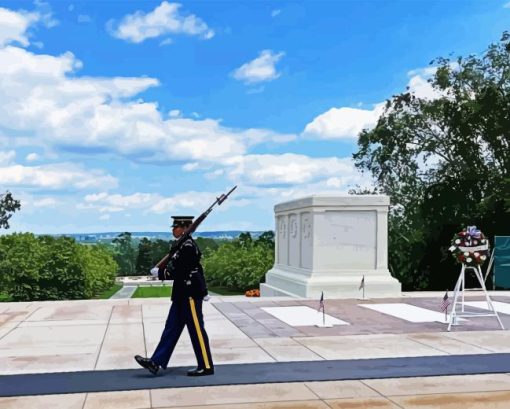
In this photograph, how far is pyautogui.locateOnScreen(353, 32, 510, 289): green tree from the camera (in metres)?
32.9

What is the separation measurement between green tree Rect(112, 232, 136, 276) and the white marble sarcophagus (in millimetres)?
111401

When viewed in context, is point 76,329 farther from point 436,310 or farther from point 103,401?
point 436,310

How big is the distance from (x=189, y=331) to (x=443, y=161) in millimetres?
34162

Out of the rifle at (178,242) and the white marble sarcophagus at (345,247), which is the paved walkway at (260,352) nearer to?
the rifle at (178,242)

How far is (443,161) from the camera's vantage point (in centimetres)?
3916

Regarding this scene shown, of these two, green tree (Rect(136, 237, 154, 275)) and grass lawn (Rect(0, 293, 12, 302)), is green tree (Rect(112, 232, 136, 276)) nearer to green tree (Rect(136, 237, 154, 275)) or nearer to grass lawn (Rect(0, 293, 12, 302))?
green tree (Rect(136, 237, 154, 275))

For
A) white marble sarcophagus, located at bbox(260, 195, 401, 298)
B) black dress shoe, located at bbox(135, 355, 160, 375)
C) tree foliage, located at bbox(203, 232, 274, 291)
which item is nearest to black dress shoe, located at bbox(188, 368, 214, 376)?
black dress shoe, located at bbox(135, 355, 160, 375)

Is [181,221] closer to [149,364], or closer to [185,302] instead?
[185,302]

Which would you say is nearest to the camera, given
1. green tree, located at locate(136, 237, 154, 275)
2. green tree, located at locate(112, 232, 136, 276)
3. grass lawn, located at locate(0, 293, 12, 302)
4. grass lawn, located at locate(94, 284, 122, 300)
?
grass lawn, located at locate(0, 293, 12, 302)

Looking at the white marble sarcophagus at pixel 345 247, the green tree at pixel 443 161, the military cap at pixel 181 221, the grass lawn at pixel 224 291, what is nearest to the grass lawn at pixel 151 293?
the grass lawn at pixel 224 291

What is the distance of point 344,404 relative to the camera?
6.22 m

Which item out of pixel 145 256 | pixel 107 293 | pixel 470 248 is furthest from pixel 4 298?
pixel 145 256

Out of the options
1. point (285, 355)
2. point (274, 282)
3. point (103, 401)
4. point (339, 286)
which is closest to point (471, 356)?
point (285, 355)

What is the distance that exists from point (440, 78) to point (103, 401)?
116 ft
